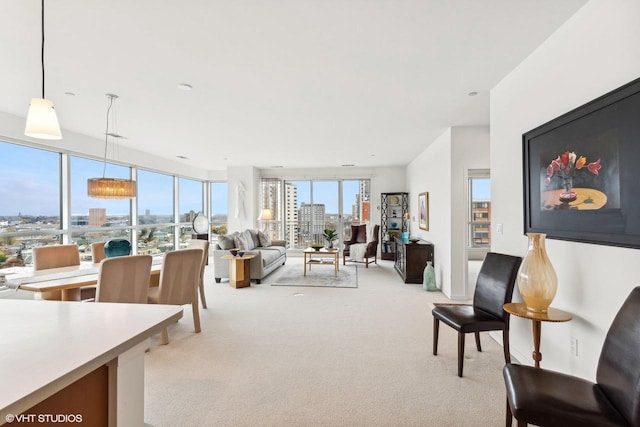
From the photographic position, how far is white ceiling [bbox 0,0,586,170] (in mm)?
1976

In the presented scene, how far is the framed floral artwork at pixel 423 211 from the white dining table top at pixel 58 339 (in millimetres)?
5291

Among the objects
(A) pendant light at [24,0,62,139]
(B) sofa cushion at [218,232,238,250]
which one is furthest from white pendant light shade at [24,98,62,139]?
(B) sofa cushion at [218,232,238,250]

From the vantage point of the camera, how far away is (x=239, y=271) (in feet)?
17.2

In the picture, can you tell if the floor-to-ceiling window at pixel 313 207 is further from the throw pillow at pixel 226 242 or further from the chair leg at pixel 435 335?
the chair leg at pixel 435 335

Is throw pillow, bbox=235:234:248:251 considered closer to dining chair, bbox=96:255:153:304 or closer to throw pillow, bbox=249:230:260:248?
throw pillow, bbox=249:230:260:248

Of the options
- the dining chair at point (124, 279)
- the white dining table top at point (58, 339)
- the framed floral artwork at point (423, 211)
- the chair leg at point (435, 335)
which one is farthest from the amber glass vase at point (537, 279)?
the framed floral artwork at point (423, 211)

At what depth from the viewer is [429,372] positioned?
8.16ft

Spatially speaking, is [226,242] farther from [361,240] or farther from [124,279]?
[361,240]

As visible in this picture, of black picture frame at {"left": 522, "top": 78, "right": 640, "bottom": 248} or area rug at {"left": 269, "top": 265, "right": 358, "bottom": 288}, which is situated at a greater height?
black picture frame at {"left": 522, "top": 78, "right": 640, "bottom": 248}

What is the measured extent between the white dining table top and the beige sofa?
13.6ft

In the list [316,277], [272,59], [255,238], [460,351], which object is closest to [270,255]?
[316,277]

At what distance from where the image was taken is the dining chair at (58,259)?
3367 millimetres

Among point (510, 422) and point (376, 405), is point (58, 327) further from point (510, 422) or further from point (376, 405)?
point (510, 422)

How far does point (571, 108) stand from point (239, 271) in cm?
474
